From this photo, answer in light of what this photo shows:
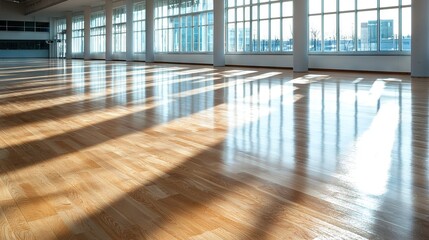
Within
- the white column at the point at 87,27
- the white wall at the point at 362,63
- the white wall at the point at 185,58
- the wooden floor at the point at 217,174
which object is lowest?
the wooden floor at the point at 217,174

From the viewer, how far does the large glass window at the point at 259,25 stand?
2581 centimetres

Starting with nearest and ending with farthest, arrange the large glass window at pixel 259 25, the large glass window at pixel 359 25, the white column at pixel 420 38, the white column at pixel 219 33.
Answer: the white column at pixel 420 38
the large glass window at pixel 359 25
the large glass window at pixel 259 25
the white column at pixel 219 33

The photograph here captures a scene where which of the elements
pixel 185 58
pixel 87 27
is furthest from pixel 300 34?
pixel 87 27

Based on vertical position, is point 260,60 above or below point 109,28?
below

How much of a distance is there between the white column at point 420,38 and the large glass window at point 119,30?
31807 mm

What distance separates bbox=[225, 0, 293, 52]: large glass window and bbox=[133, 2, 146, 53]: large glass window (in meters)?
13.1

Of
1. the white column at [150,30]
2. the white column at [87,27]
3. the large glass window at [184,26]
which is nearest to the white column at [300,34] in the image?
the large glass window at [184,26]

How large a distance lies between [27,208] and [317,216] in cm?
208

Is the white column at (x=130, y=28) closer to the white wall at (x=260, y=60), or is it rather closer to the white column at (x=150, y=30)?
the white column at (x=150, y=30)

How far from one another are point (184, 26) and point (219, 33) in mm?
7977

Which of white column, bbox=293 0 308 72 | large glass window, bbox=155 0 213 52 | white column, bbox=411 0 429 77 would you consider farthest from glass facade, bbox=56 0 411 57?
white column, bbox=411 0 429 77

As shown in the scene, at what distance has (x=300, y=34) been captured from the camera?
21.5 metres

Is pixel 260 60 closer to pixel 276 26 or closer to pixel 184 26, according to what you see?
pixel 276 26

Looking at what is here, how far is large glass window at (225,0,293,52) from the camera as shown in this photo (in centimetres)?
2581
